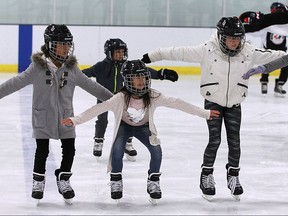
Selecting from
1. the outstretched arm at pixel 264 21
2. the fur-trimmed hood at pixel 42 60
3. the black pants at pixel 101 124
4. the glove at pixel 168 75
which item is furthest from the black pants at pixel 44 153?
the outstretched arm at pixel 264 21

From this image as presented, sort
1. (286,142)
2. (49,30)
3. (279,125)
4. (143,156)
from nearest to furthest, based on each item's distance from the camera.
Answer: (49,30), (143,156), (286,142), (279,125)

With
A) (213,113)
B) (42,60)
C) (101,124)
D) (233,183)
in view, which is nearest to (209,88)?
(213,113)

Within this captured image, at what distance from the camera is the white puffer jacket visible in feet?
17.9

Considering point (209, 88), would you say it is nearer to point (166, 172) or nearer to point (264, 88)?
point (166, 172)

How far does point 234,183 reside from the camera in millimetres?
5590

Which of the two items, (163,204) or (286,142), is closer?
(163,204)

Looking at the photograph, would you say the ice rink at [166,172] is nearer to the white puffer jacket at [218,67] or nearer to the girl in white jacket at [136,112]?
the girl in white jacket at [136,112]

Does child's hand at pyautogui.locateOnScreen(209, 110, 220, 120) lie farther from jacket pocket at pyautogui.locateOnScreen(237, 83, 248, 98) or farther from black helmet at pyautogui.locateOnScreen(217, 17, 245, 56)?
black helmet at pyautogui.locateOnScreen(217, 17, 245, 56)

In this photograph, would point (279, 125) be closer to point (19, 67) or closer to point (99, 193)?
point (99, 193)

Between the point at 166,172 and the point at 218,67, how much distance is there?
4.51ft

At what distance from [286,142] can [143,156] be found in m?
1.78

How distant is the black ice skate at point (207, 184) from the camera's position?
555 cm

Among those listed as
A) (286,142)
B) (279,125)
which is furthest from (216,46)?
(279,125)

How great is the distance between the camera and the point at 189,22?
52.2 ft
